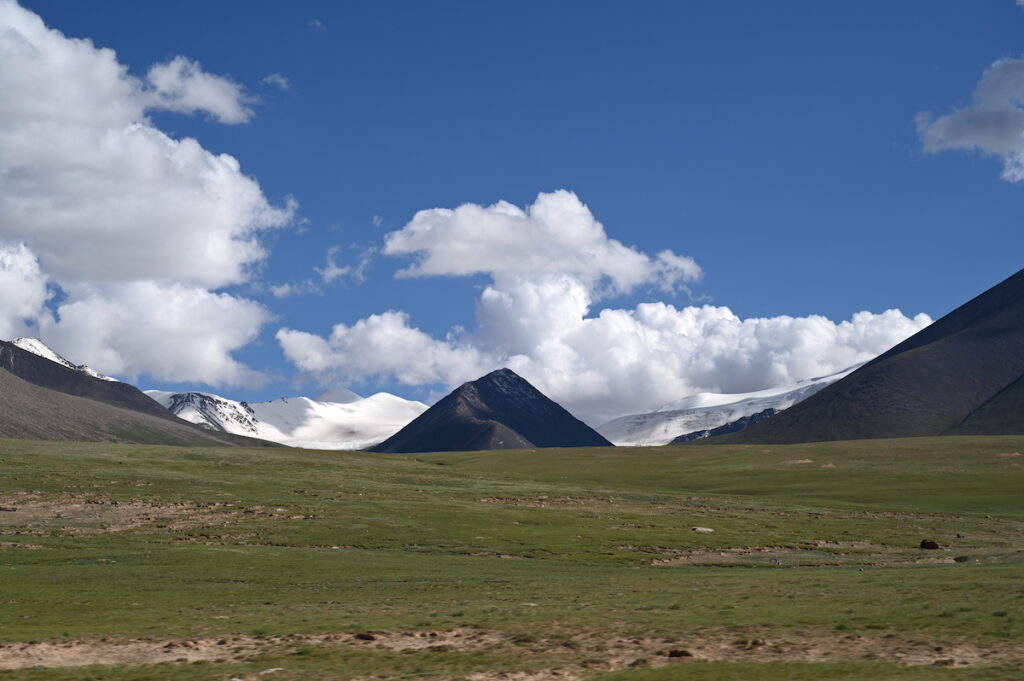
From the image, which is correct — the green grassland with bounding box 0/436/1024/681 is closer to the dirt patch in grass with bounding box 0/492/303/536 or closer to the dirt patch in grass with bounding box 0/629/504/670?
the dirt patch in grass with bounding box 0/629/504/670

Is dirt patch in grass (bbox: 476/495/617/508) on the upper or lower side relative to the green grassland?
upper

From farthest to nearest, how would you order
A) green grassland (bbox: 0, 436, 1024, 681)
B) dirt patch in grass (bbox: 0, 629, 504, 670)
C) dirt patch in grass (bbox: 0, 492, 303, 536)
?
dirt patch in grass (bbox: 0, 492, 303, 536), dirt patch in grass (bbox: 0, 629, 504, 670), green grassland (bbox: 0, 436, 1024, 681)

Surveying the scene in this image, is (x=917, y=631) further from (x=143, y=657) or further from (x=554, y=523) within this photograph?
(x=554, y=523)

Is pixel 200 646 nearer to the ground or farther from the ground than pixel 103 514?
nearer to the ground

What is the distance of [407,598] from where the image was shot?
40.1 meters

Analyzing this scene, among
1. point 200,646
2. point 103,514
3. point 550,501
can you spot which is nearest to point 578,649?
point 200,646

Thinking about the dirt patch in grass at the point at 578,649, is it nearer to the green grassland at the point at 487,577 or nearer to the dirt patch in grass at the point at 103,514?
the green grassland at the point at 487,577

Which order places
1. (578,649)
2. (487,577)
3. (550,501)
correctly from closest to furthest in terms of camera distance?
1. (578,649)
2. (487,577)
3. (550,501)

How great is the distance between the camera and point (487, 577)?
48.7 metres

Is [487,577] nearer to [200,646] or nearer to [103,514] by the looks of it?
[200,646]

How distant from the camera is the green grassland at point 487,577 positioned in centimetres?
2711

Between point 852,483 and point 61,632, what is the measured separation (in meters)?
114

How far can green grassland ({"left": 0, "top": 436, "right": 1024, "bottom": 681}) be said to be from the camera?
2711cm

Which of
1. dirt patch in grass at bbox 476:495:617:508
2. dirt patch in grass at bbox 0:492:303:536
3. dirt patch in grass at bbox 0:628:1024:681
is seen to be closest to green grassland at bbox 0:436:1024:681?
dirt patch in grass at bbox 0:628:1024:681
